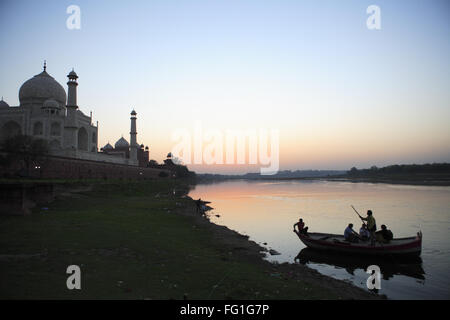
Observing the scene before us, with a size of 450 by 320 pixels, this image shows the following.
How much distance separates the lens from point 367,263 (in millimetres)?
16859

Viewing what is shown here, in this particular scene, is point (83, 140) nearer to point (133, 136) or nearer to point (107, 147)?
point (133, 136)

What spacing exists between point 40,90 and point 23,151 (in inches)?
1506

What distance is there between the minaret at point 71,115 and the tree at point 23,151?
22.5 meters

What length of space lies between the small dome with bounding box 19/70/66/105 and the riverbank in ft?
193

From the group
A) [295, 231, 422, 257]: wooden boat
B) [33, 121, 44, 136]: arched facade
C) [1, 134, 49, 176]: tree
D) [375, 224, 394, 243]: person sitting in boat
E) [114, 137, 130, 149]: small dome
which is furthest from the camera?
[114, 137, 130, 149]: small dome

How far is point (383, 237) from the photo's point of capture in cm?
1809

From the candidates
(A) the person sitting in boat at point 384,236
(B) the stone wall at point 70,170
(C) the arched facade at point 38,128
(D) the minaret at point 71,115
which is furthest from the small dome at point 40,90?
(A) the person sitting in boat at point 384,236

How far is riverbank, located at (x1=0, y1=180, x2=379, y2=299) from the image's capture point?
8.80 meters

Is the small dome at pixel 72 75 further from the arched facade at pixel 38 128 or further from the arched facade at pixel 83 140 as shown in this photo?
the arched facade at pixel 83 140

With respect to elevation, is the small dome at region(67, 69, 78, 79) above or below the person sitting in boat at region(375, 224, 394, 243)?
above

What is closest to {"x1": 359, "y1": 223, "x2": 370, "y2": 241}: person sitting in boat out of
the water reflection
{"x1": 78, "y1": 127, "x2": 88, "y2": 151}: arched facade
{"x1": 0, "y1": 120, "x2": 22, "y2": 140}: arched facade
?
the water reflection

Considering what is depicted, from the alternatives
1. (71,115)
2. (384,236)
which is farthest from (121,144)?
(384,236)

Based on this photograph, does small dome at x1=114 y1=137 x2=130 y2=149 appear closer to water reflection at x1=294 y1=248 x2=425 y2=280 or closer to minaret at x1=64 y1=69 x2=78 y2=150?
minaret at x1=64 y1=69 x2=78 y2=150

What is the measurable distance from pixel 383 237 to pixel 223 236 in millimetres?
10022
